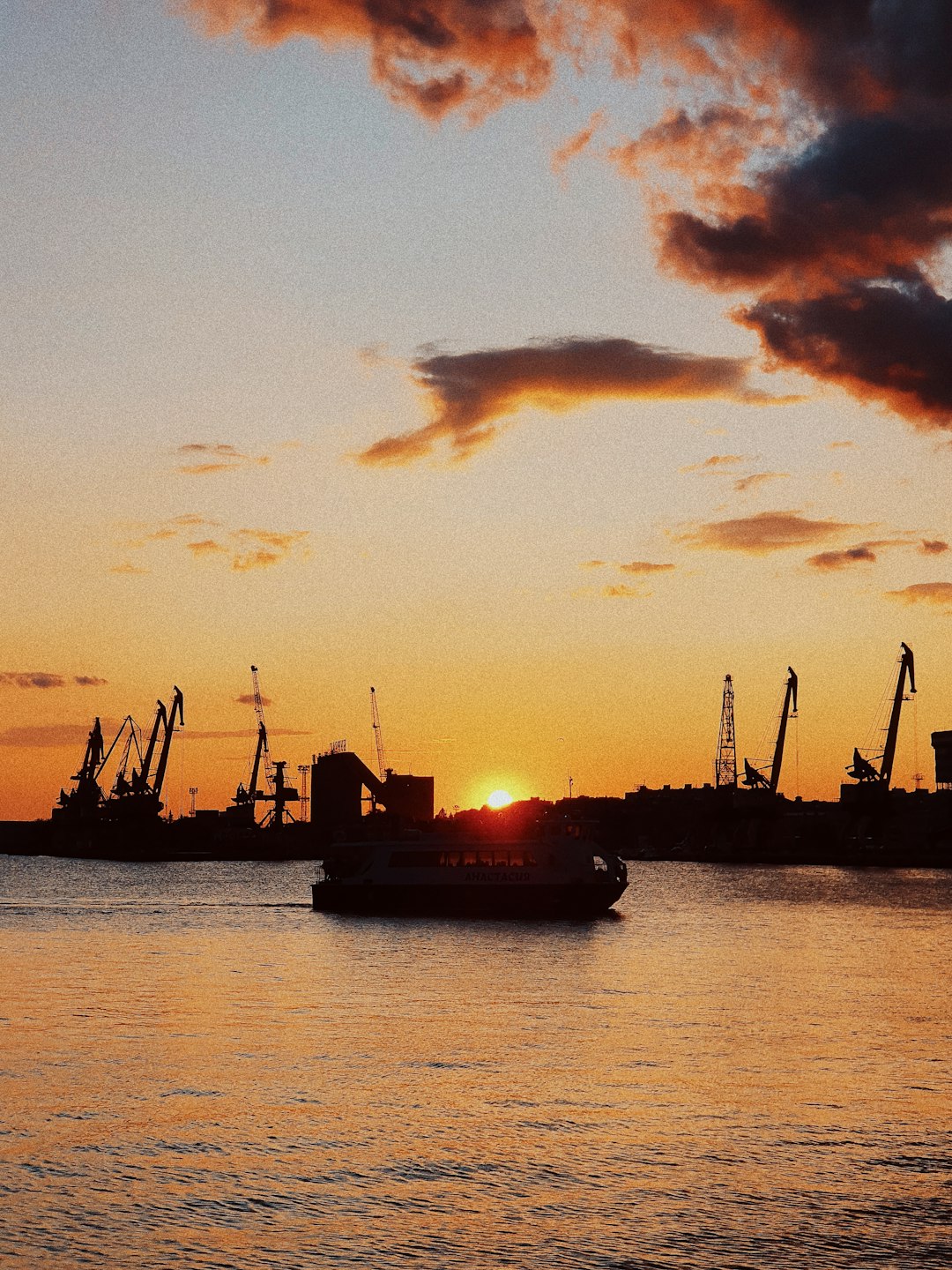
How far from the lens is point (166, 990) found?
75250mm

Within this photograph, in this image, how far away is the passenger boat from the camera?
11844cm

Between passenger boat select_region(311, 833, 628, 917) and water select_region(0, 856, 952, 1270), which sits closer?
water select_region(0, 856, 952, 1270)

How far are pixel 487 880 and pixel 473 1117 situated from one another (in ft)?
248

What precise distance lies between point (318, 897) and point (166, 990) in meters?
55.9

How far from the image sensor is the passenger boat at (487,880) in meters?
118

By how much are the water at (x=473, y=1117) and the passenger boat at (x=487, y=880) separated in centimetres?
2918

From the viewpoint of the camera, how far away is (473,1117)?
140 feet

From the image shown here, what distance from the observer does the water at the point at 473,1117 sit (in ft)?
102

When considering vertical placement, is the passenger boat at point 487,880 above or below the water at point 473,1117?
above

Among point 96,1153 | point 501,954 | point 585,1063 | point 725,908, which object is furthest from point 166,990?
point 725,908

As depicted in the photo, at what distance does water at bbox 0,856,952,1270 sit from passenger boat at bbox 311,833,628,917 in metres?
29.2

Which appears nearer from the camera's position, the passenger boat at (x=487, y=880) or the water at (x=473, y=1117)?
the water at (x=473, y=1117)

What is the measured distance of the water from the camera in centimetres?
3122

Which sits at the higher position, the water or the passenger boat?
the passenger boat
